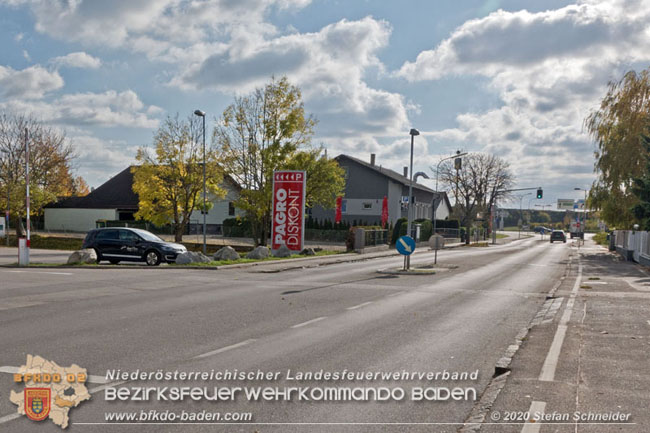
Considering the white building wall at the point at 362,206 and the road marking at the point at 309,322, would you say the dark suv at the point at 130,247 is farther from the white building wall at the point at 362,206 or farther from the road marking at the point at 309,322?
the white building wall at the point at 362,206

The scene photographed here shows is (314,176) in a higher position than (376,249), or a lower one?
higher

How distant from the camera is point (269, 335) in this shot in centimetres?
888

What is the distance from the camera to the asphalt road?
5309mm

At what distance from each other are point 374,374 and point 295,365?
0.97 m

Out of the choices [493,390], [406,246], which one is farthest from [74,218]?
[493,390]

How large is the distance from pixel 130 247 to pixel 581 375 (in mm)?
20764

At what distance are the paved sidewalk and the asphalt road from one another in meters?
0.41

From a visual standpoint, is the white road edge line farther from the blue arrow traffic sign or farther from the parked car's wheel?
the parked car's wheel

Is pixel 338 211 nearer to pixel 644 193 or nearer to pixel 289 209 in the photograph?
pixel 289 209

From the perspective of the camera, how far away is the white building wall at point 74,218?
6611 cm

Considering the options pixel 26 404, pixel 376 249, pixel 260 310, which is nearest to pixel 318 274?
pixel 260 310

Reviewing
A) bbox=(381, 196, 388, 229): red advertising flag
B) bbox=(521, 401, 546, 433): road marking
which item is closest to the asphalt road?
bbox=(521, 401, 546, 433): road marking

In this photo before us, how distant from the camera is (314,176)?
1547 inches

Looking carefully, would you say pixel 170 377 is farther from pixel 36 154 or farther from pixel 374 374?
pixel 36 154
